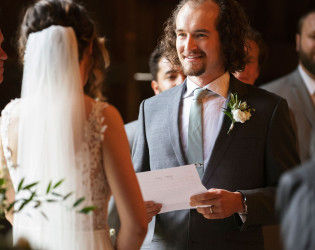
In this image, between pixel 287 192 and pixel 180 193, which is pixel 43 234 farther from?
pixel 287 192

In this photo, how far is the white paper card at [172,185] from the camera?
264 centimetres

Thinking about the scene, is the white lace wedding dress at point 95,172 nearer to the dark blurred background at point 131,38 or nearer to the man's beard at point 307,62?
the man's beard at point 307,62

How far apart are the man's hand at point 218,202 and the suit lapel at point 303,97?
7.14 ft

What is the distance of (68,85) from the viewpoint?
2.36 metres

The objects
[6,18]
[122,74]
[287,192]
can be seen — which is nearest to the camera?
[287,192]

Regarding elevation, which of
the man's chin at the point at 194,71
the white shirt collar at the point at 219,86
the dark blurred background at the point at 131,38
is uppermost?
the dark blurred background at the point at 131,38

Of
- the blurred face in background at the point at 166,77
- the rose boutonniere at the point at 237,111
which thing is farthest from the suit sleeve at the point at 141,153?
the blurred face in background at the point at 166,77

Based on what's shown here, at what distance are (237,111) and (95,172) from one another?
87 centimetres

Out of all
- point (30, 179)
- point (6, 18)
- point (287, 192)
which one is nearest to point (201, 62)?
point (30, 179)

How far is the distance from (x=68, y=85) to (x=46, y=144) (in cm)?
24

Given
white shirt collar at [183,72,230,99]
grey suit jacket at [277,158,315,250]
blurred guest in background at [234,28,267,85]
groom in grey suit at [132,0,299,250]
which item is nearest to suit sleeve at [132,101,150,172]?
groom in grey suit at [132,0,299,250]

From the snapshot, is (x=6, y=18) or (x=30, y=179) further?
(x=6, y=18)

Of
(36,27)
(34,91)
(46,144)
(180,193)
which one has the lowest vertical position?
(180,193)

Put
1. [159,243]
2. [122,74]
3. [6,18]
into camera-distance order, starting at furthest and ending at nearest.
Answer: [122,74], [6,18], [159,243]
